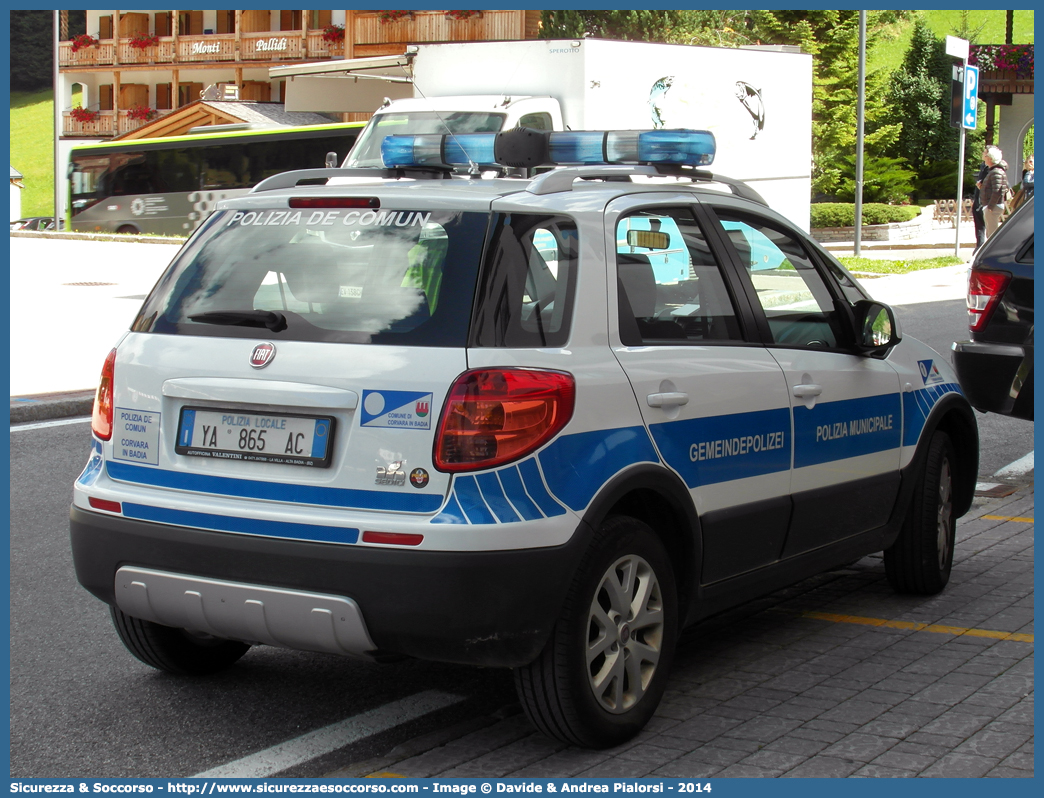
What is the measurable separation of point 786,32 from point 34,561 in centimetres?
4439

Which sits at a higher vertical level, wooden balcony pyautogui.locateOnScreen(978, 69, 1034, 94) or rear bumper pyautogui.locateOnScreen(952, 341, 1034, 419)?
wooden balcony pyautogui.locateOnScreen(978, 69, 1034, 94)

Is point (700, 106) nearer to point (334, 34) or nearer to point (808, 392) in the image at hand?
point (808, 392)

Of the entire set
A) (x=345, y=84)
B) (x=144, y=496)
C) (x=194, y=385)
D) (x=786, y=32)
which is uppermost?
(x=786, y=32)

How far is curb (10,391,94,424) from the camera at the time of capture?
998cm

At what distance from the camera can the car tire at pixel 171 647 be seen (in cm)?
442

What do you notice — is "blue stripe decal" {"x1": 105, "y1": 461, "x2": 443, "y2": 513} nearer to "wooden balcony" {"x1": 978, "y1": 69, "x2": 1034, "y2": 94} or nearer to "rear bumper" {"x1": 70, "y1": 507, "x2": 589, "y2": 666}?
"rear bumper" {"x1": 70, "y1": 507, "x2": 589, "y2": 666}

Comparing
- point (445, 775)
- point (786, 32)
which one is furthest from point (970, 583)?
point (786, 32)

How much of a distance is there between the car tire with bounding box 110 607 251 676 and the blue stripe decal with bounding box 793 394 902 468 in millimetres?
2141

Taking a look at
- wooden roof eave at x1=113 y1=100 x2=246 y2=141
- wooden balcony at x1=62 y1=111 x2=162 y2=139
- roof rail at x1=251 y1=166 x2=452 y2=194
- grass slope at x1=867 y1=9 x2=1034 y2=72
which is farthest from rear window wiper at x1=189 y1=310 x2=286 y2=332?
grass slope at x1=867 y1=9 x2=1034 y2=72

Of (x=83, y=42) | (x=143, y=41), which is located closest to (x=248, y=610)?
(x=143, y=41)

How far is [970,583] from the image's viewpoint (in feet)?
19.3

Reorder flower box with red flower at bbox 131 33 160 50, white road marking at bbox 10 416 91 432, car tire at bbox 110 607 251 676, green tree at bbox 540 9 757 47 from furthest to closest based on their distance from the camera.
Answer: flower box with red flower at bbox 131 33 160 50
green tree at bbox 540 9 757 47
white road marking at bbox 10 416 91 432
car tire at bbox 110 607 251 676

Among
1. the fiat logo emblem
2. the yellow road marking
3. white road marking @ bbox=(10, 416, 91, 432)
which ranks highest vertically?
the fiat logo emblem

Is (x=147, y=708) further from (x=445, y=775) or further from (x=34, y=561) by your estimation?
(x=34, y=561)
